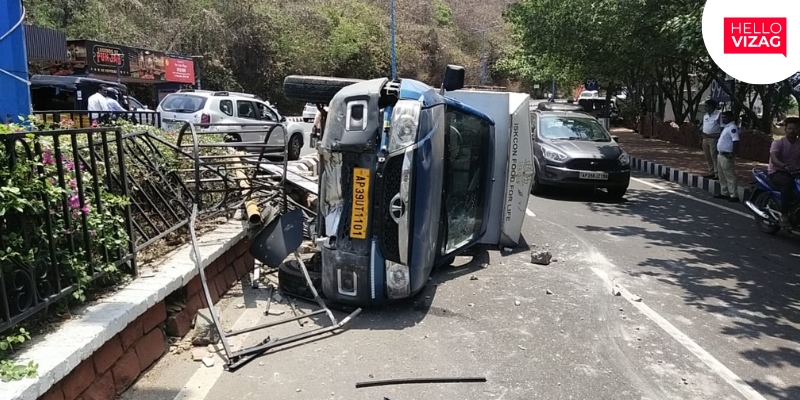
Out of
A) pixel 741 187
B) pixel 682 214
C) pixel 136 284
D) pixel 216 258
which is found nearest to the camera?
pixel 136 284

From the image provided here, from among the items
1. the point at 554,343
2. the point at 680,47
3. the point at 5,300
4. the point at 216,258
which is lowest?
the point at 554,343

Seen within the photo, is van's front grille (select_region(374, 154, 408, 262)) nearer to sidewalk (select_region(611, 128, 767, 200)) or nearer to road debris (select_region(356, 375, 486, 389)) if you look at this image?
road debris (select_region(356, 375, 486, 389))

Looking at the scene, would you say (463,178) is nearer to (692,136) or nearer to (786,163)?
(786,163)

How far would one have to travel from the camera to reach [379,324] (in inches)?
190

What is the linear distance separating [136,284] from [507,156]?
4563mm

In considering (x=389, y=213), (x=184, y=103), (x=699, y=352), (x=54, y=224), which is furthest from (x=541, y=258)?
(x=184, y=103)

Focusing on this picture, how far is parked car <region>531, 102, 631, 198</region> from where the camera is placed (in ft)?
36.0

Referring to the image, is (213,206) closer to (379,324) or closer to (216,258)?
(216,258)

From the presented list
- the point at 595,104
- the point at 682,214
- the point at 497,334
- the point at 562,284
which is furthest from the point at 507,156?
the point at 595,104

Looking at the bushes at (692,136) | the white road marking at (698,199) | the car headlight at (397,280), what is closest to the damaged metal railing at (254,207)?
the car headlight at (397,280)

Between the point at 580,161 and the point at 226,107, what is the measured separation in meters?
8.59

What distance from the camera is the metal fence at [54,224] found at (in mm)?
2916

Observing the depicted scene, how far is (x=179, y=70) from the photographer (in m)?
28.2

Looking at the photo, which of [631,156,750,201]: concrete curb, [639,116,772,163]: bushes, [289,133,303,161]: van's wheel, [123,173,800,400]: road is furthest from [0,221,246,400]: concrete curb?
[639,116,772,163]: bushes
